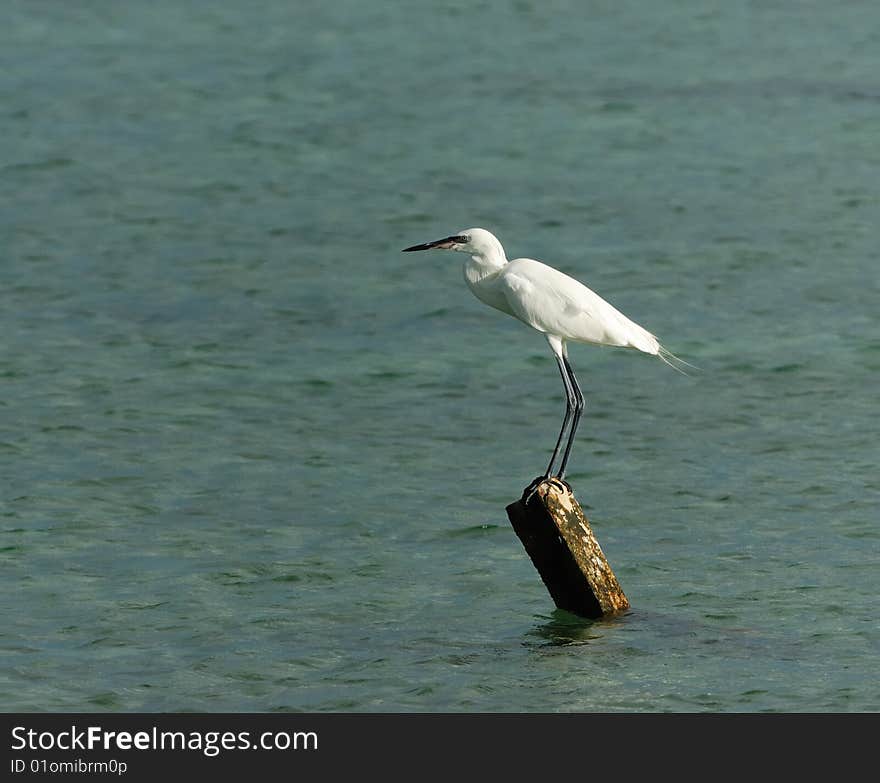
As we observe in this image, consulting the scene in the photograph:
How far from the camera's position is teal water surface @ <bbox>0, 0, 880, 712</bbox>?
9891 millimetres

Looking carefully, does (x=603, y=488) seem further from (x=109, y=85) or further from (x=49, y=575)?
(x=109, y=85)

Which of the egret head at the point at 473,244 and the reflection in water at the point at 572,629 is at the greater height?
the egret head at the point at 473,244

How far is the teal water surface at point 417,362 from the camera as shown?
989 centimetres

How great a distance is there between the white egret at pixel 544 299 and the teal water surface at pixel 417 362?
153 centimetres

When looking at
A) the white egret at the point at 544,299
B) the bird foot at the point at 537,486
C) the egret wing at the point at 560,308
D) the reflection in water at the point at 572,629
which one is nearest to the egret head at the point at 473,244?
the white egret at the point at 544,299

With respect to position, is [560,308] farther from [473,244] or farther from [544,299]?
[473,244]

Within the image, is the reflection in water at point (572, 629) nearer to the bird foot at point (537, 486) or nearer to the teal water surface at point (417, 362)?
the teal water surface at point (417, 362)

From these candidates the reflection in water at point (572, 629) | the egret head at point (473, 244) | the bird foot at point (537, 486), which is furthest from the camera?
the egret head at point (473, 244)

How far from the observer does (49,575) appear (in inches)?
430

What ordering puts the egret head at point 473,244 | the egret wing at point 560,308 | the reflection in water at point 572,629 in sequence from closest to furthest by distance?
the reflection in water at point 572,629 < the egret wing at point 560,308 < the egret head at point 473,244

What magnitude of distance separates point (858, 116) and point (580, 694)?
51.7 feet

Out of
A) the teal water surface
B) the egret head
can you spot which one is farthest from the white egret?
the teal water surface

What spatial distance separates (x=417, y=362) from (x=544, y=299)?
554 cm
